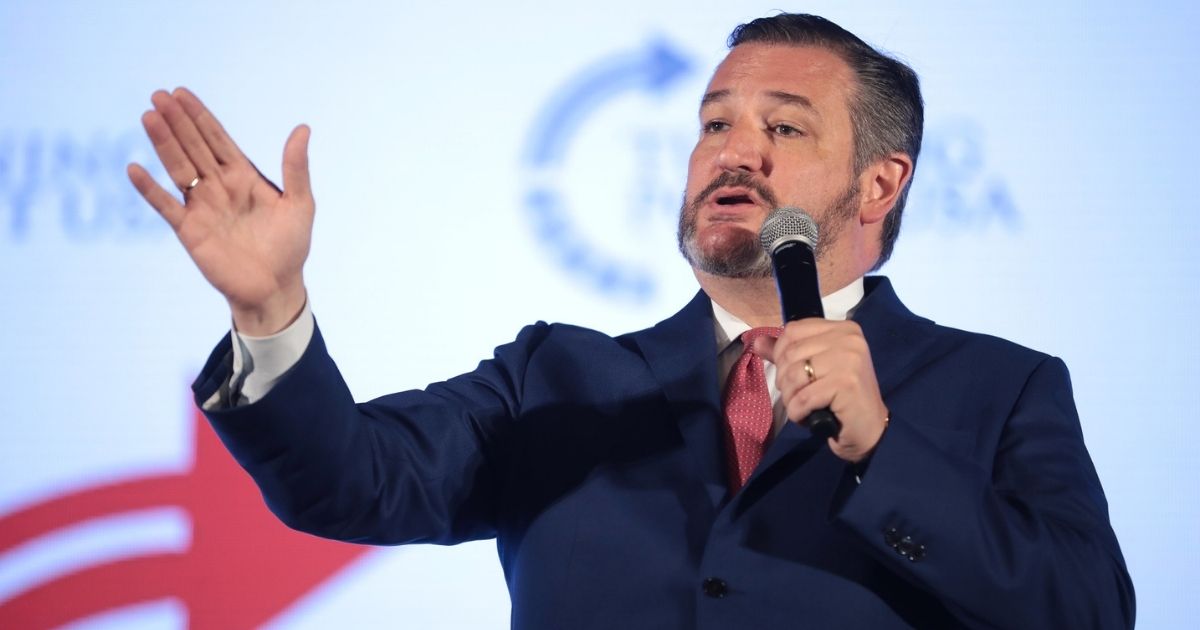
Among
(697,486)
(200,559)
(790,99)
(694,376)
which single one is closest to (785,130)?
(790,99)

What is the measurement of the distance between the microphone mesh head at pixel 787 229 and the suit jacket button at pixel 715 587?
378 millimetres

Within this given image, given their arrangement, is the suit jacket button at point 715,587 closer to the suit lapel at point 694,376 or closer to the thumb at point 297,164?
the suit lapel at point 694,376

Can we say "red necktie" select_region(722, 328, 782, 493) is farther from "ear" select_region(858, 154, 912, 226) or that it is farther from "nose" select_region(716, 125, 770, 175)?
"ear" select_region(858, 154, 912, 226)

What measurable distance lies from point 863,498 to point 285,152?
705 mm

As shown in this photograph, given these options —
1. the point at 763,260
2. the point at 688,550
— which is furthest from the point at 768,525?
the point at 763,260

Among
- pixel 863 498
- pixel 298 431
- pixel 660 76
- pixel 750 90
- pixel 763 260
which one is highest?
pixel 660 76

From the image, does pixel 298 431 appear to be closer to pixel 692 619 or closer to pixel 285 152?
pixel 285 152

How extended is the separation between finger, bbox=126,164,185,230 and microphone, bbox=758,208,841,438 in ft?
2.04

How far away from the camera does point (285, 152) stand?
1351 mm

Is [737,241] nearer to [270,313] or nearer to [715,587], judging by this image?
[715,587]

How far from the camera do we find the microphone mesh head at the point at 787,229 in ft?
4.67

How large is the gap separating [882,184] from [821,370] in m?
0.96

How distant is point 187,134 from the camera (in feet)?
4.32

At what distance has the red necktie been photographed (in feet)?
5.24
